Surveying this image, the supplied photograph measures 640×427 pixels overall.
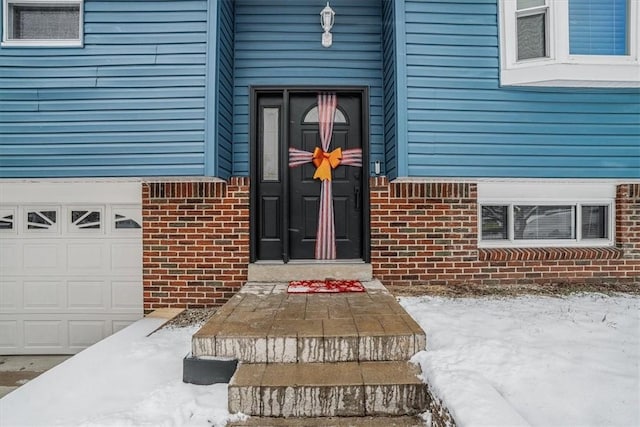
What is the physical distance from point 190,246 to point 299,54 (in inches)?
96.9

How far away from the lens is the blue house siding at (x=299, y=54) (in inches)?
154

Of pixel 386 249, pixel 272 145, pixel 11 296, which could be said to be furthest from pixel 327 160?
pixel 11 296

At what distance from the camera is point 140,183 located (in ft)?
13.0

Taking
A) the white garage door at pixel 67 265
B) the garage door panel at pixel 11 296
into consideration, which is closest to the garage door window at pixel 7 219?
the white garage door at pixel 67 265

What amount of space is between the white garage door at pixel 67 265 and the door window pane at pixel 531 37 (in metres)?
4.44

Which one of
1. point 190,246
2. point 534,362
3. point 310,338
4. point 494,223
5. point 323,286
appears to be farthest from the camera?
point 494,223

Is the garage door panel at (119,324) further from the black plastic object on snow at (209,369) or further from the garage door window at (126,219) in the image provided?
the black plastic object on snow at (209,369)

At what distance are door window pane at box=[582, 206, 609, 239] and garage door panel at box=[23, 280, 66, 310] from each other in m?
6.21

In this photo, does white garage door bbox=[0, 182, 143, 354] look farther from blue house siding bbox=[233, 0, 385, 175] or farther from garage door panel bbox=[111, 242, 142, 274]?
blue house siding bbox=[233, 0, 385, 175]

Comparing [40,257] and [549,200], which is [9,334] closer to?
[40,257]

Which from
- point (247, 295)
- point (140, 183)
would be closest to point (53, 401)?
point (247, 295)

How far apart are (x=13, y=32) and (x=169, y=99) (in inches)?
71.7

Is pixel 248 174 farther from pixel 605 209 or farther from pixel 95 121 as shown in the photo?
pixel 605 209

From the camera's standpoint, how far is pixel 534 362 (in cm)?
202
